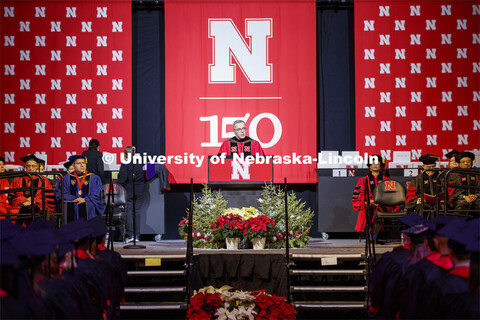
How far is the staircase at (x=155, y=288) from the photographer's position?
6082 millimetres

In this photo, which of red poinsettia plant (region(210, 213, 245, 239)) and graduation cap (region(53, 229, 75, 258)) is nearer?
graduation cap (region(53, 229, 75, 258))

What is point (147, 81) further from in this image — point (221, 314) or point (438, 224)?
point (438, 224)

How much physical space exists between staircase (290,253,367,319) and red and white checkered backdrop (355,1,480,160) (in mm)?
4661

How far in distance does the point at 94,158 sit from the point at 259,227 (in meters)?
4.06

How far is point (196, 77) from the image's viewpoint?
11172 mm

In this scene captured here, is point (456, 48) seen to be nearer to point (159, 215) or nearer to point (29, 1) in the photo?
point (159, 215)

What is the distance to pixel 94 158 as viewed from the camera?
10312mm

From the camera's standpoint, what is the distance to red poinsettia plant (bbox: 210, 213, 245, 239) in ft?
24.8

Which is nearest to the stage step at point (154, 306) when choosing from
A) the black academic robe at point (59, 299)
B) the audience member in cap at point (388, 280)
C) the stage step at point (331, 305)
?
the stage step at point (331, 305)

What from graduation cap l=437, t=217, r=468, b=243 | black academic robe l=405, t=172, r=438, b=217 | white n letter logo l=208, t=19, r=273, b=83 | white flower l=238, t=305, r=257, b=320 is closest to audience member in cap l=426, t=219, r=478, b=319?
graduation cap l=437, t=217, r=468, b=243

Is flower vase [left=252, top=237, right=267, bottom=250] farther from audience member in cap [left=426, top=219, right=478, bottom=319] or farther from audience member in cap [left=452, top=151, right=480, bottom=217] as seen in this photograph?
audience member in cap [left=426, top=219, right=478, bottom=319]

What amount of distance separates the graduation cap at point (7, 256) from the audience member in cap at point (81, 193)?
19.2 feet

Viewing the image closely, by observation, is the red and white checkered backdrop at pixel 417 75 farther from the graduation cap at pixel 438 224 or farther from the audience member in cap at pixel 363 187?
the graduation cap at pixel 438 224

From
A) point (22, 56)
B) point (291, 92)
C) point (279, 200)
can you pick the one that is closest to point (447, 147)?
point (291, 92)
